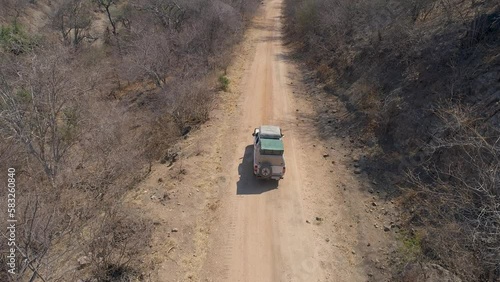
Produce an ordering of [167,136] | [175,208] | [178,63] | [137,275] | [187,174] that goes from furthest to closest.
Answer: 1. [178,63]
2. [167,136]
3. [187,174]
4. [175,208]
5. [137,275]

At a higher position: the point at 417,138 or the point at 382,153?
the point at 417,138

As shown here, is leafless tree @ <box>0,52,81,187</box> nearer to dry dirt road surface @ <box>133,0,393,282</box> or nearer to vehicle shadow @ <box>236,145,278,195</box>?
dry dirt road surface @ <box>133,0,393,282</box>

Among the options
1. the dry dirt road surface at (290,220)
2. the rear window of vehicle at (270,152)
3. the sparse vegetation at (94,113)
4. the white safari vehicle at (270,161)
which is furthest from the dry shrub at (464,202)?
the sparse vegetation at (94,113)

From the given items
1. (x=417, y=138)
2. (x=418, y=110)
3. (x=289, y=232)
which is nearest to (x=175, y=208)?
(x=289, y=232)

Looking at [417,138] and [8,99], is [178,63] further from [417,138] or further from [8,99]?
[417,138]

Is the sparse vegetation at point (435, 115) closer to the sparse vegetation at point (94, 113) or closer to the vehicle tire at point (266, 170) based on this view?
the vehicle tire at point (266, 170)

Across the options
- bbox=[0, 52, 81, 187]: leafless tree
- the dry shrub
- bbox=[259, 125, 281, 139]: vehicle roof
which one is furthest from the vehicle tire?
bbox=[0, 52, 81, 187]: leafless tree
